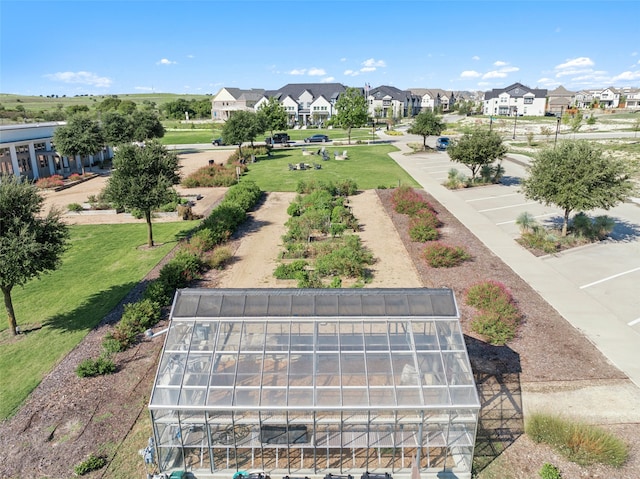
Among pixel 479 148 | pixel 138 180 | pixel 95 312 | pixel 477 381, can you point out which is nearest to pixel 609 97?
pixel 479 148

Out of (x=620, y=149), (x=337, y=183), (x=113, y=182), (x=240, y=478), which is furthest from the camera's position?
(x=620, y=149)

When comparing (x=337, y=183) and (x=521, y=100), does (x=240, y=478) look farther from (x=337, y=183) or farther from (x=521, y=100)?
(x=521, y=100)

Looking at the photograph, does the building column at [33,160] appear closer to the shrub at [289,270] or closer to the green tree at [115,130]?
the green tree at [115,130]

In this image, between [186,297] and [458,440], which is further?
[186,297]

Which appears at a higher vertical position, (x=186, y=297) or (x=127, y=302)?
(x=186, y=297)

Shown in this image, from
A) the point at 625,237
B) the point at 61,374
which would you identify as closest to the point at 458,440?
the point at 61,374

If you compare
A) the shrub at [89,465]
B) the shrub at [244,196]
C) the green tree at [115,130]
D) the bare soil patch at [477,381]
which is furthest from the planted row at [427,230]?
the green tree at [115,130]

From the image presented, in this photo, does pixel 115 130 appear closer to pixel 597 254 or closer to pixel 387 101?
pixel 597 254
